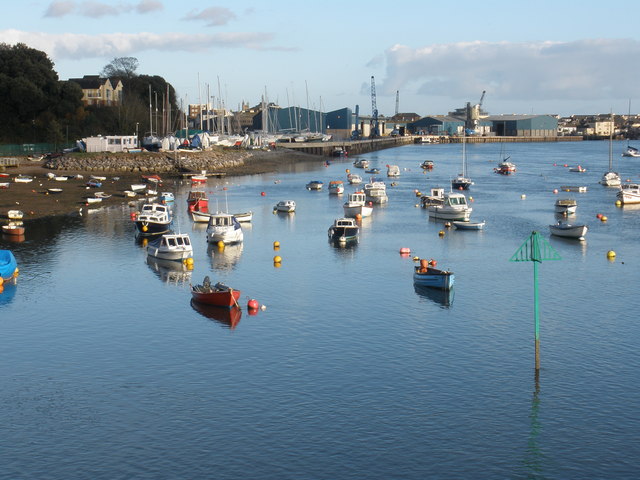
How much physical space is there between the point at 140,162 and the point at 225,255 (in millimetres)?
81238

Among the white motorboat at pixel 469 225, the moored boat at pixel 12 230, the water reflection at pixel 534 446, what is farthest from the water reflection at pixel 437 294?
the moored boat at pixel 12 230

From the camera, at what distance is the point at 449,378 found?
40469 mm

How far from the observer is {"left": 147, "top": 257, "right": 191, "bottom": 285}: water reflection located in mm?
62938

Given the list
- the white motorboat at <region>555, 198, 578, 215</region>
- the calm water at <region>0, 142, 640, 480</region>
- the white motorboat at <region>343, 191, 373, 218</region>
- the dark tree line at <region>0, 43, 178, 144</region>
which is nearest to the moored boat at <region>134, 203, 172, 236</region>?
the calm water at <region>0, 142, 640, 480</region>

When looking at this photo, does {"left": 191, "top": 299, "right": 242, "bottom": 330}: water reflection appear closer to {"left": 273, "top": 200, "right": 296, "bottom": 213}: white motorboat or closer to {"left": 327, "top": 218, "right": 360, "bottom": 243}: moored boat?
{"left": 327, "top": 218, "right": 360, "bottom": 243}: moored boat

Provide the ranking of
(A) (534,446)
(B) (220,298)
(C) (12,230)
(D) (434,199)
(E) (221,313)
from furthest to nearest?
(D) (434,199)
(C) (12,230)
(B) (220,298)
(E) (221,313)
(A) (534,446)

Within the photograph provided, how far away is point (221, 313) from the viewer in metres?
52.9

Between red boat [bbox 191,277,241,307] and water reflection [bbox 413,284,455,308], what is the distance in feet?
43.3

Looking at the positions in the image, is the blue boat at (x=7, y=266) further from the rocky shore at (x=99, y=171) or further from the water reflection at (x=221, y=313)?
the rocky shore at (x=99, y=171)

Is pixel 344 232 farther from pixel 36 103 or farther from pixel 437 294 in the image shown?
pixel 36 103

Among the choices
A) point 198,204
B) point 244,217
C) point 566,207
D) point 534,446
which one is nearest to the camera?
point 534,446

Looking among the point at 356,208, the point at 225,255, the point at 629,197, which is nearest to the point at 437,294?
the point at 225,255

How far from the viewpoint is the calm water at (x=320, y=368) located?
3209 centimetres

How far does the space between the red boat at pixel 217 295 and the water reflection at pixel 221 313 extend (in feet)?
1.00
